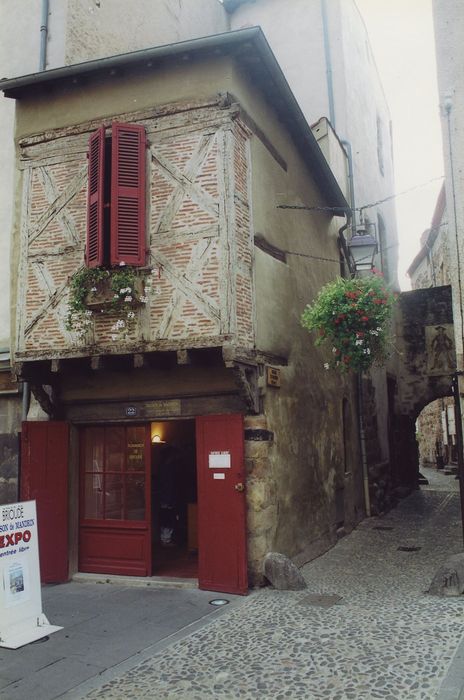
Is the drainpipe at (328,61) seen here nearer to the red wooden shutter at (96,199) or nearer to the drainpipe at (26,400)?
the red wooden shutter at (96,199)

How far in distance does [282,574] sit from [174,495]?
3.47 meters

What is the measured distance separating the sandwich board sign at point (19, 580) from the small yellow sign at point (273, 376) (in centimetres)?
329

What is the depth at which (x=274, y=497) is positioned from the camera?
788 centimetres

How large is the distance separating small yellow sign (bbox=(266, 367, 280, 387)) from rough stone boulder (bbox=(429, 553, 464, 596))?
9.96ft

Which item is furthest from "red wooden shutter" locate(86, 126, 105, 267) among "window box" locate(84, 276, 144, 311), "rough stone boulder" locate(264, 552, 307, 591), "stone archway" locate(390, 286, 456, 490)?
"stone archway" locate(390, 286, 456, 490)

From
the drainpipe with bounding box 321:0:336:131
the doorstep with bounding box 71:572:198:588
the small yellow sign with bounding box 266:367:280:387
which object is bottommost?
the doorstep with bounding box 71:572:198:588

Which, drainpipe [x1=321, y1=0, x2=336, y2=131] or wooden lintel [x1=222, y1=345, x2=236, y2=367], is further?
drainpipe [x1=321, y1=0, x2=336, y2=131]

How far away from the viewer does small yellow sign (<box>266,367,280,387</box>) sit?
8.02 meters

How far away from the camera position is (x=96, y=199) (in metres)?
7.87

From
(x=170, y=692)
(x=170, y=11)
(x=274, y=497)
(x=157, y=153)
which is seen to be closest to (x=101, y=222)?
(x=157, y=153)

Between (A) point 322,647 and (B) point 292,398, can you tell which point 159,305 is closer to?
(B) point 292,398

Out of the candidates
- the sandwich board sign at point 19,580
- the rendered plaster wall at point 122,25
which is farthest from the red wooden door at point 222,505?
the rendered plaster wall at point 122,25

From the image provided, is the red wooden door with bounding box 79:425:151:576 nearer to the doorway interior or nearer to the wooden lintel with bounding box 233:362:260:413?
the doorway interior

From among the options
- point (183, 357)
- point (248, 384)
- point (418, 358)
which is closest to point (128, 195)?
point (183, 357)
